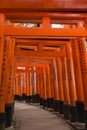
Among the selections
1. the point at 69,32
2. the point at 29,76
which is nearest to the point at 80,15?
the point at 69,32

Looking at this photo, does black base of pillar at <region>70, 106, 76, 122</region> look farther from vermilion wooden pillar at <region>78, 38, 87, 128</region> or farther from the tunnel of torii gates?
vermilion wooden pillar at <region>78, 38, 87, 128</region>

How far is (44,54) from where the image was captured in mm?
12172

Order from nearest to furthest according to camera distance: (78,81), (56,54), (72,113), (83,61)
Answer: (83,61) < (78,81) < (72,113) < (56,54)

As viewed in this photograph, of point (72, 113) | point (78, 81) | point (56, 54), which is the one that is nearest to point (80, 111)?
point (72, 113)

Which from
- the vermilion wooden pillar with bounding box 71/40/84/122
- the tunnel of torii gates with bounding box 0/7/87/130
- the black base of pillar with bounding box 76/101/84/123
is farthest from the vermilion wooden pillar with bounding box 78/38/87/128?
the black base of pillar with bounding box 76/101/84/123

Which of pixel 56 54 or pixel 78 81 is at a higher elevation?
pixel 56 54

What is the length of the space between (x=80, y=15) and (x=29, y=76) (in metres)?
18.0

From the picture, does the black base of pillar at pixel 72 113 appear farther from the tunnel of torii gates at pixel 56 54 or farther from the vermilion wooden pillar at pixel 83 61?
the vermilion wooden pillar at pixel 83 61

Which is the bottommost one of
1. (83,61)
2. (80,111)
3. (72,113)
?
(72,113)

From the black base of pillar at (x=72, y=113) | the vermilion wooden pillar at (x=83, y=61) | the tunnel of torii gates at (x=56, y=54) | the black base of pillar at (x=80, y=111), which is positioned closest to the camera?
the tunnel of torii gates at (x=56, y=54)

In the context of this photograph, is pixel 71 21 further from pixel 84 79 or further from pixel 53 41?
pixel 53 41

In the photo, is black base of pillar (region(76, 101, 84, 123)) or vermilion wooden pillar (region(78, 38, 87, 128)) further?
black base of pillar (region(76, 101, 84, 123))

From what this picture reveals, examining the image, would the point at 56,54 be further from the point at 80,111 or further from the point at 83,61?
the point at 83,61

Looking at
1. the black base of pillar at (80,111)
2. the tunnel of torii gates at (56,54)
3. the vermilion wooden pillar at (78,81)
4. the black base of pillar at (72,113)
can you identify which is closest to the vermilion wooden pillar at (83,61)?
the tunnel of torii gates at (56,54)
